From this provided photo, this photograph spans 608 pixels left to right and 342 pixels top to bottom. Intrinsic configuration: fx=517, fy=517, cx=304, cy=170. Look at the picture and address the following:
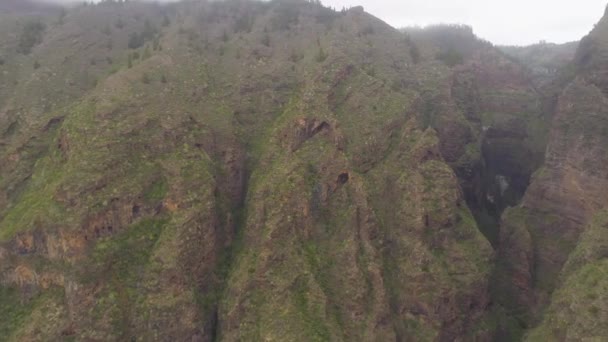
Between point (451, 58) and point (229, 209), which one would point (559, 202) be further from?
point (229, 209)

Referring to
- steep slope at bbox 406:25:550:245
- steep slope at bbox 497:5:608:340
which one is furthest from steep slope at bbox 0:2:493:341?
steep slope at bbox 497:5:608:340

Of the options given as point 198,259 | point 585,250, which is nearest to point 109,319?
point 198,259

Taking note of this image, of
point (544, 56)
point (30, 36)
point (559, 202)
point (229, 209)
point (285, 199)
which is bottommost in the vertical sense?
point (229, 209)

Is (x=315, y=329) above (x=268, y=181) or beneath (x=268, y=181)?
beneath

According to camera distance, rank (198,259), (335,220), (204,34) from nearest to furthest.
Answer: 1. (198,259)
2. (335,220)
3. (204,34)

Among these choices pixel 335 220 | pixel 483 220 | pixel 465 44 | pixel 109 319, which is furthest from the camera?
pixel 465 44

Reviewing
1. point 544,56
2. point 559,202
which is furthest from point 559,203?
point 544,56

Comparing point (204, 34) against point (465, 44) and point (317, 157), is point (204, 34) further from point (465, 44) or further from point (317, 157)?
point (465, 44)
